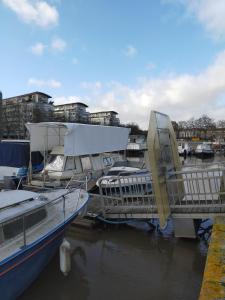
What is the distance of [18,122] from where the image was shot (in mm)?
74562

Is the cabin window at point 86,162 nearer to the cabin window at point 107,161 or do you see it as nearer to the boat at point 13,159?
the cabin window at point 107,161

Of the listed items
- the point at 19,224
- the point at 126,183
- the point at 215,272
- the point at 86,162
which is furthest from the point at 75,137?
the point at 215,272

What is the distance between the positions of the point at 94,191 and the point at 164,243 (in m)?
5.15

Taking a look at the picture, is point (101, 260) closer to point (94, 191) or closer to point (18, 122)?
point (94, 191)

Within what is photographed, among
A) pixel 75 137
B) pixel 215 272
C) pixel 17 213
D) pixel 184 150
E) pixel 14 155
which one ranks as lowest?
pixel 215 272

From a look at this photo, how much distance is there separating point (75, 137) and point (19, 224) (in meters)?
7.15

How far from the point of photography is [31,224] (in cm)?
650

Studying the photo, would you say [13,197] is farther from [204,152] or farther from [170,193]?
[204,152]

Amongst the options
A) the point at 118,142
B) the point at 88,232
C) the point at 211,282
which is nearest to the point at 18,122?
the point at 118,142

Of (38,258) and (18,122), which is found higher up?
(18,122)

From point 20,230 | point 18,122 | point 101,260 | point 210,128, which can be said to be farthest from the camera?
point 210,128

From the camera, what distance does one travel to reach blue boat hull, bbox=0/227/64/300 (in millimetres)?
4965

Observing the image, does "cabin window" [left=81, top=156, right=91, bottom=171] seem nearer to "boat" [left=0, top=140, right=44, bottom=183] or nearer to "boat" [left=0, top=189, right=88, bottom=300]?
"boat" [left=0, top=140, right=44, bottom=183]

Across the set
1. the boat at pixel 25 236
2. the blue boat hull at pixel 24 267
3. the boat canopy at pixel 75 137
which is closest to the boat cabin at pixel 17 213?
the boat at pixel 25 236
